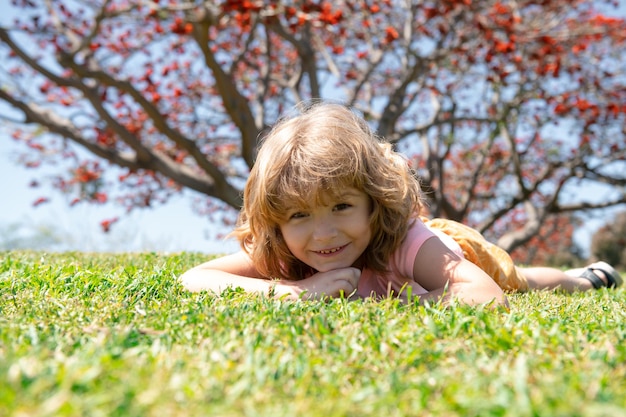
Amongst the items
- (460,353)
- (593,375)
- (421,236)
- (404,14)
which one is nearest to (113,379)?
(460,353)

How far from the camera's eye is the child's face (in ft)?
8.75

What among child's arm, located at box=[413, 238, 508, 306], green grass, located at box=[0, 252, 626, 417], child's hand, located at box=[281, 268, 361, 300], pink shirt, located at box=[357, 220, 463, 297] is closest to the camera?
green grass, located at box=[0, 252, 626, 417]

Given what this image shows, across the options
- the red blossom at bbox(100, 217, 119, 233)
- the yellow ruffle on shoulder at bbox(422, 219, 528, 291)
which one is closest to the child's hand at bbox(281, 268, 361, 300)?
the yellow ruffle on shoulder at bbox(422, 219, 528, 291)

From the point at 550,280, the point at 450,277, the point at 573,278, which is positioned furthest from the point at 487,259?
the point at 450,277

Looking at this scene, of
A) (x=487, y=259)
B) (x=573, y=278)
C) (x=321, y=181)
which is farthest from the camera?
(x=573, y=278)

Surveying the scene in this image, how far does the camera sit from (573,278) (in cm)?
426

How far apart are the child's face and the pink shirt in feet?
0.62

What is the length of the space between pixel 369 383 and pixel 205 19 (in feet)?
22.2

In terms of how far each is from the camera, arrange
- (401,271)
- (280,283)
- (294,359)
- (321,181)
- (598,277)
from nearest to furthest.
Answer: (294,359)
(321,181)
(280,283)
(401,271)
(598,277)

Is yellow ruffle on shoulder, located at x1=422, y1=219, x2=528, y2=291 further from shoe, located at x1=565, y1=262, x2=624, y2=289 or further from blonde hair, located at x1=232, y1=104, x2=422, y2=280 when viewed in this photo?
shoe, located at x1=565, y1=262, x2=624, y2=289

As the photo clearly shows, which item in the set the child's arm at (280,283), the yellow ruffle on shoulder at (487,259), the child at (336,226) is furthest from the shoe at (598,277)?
the child's arm at (280,283)

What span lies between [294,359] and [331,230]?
4.22 feet

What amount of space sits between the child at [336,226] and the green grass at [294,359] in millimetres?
455

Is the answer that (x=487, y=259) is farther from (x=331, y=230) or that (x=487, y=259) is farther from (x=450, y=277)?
(x=331, y=230)
